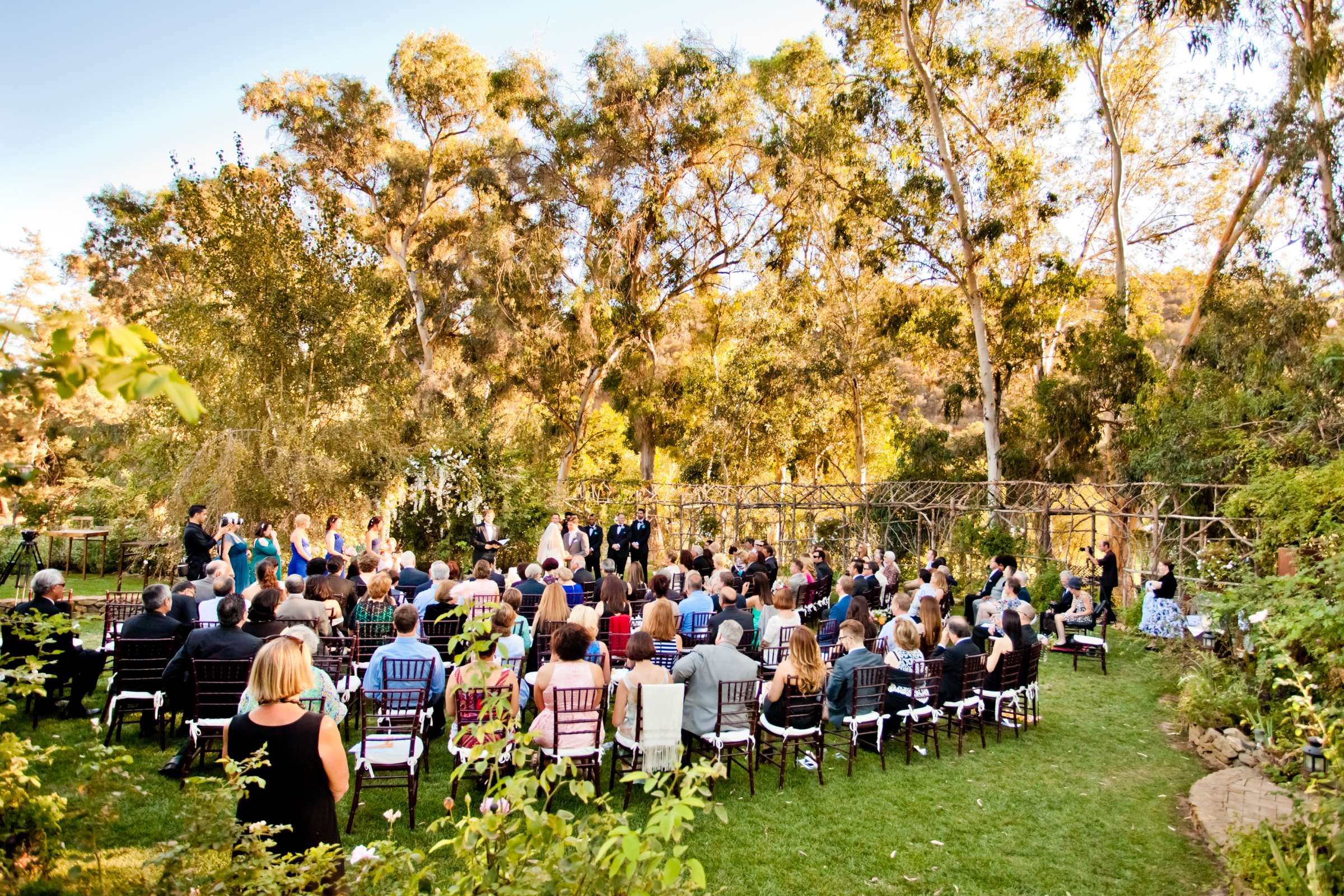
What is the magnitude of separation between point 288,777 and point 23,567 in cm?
1624

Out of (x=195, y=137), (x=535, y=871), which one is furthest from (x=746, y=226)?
(x=535, y=871)

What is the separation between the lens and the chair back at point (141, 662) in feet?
20.2

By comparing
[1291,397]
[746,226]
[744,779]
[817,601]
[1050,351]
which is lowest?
[744,779]

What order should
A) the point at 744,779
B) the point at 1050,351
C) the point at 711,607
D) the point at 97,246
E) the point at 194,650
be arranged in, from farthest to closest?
the point at 97,246 < the point at 1050,351 < the point at 711,607 < the point at 744,779 < the point at 194,650

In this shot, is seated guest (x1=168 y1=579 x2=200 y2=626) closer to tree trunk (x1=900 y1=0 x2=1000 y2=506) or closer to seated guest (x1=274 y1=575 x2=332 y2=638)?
seated guest (x1=274 y1=575 x2=332 y2=638)

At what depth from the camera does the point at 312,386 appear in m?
16.3

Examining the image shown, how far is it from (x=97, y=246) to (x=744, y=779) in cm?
4024

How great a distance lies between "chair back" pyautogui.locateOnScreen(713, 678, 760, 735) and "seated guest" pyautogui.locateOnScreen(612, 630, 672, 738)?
464 mm

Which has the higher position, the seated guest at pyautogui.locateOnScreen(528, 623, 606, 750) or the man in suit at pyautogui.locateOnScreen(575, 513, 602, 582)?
the man in suit at pyautogui.locateOnScreen(575, 513, 602, 582)

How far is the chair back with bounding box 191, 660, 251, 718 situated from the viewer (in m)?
5.47

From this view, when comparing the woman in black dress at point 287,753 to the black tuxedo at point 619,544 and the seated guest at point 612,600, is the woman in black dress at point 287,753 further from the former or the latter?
the black tuxedo at point 619,544

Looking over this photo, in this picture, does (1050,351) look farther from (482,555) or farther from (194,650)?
(194,650)

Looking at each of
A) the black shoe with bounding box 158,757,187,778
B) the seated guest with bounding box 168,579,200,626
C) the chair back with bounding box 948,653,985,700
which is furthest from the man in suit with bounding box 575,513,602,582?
the black shoe with bounding box 158,757,187,778

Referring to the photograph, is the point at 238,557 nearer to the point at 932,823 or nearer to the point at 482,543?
the point at 482,543
